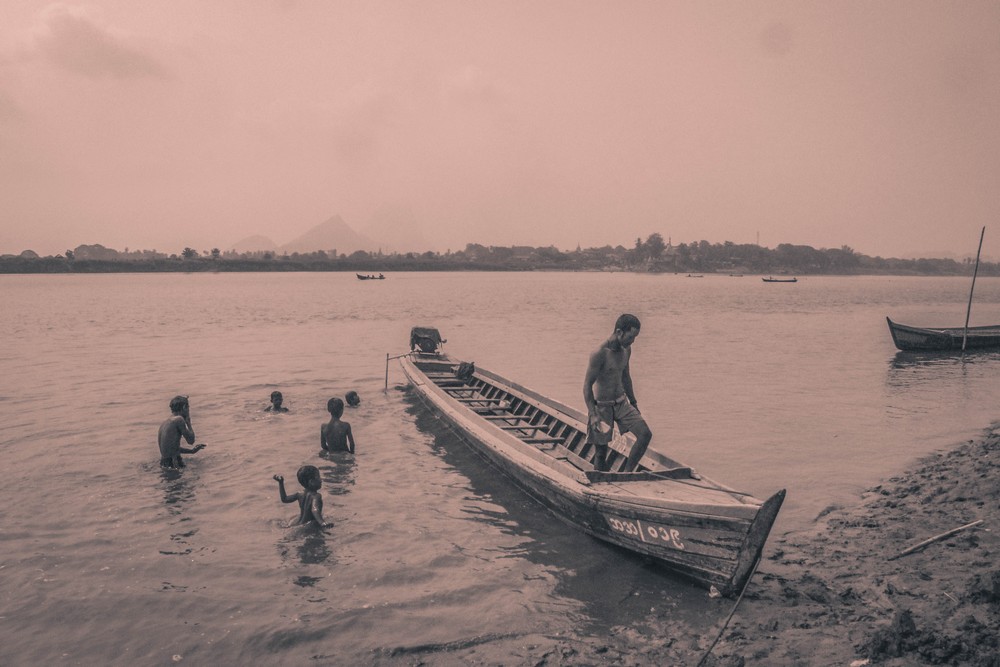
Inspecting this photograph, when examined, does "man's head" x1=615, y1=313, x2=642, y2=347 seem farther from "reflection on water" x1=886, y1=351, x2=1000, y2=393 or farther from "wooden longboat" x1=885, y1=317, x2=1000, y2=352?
"wooden longboat" x1=885, y1=317, x2=1000, y2=352

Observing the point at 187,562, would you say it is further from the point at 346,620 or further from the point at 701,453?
the point at 701,453

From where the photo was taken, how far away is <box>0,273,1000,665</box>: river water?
6180mm

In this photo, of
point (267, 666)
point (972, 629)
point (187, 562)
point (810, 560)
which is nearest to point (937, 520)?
point (810, 560)

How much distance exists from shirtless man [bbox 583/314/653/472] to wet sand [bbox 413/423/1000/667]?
189cm

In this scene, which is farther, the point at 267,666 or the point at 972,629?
the point at 267,666

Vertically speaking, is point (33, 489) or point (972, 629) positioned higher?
point (972, 629)

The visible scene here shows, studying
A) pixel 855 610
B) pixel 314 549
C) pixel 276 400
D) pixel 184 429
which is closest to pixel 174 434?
pixel 184 429

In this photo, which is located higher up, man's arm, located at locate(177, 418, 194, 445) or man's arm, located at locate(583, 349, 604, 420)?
man's arm, located at locate(583, 349, 604, 420)

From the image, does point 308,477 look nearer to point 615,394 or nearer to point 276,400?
point 615,394

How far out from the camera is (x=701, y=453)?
41.1 ft

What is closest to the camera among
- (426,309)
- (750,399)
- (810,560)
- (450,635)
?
(450,635)

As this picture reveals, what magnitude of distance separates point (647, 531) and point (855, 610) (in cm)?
188

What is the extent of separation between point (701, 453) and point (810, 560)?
18.0ft

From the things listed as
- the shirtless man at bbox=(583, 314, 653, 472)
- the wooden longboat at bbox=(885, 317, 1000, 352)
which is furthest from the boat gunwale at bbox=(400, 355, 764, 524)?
→ the wooden longboat at bbox=(885, 317, 1000, 352)
